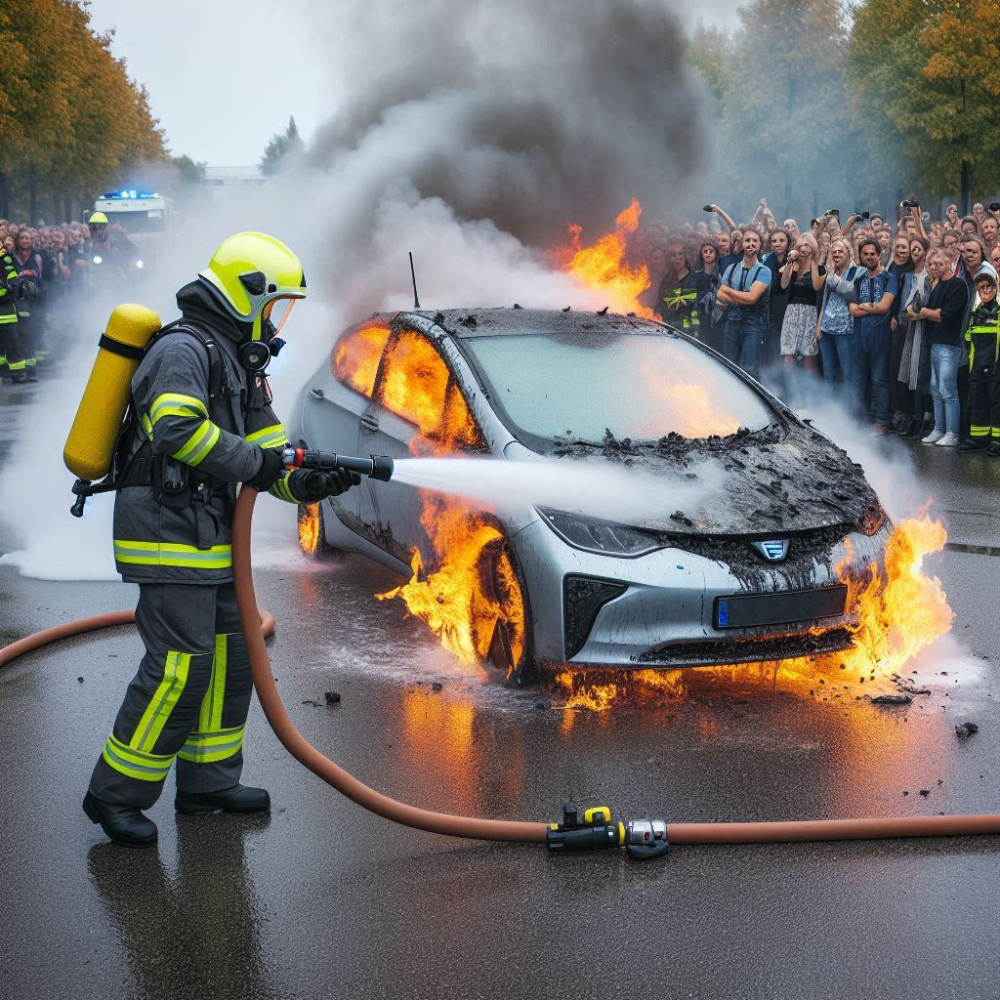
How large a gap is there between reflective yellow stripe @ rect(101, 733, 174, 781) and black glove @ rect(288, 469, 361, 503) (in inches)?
37.7

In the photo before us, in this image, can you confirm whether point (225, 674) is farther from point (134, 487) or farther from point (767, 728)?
point (767, 728)

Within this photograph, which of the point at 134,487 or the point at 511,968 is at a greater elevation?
the point at 134,487

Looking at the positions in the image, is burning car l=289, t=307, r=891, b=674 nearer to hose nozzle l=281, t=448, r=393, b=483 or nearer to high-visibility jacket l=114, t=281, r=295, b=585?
hose nozzle l=281, t=448, r=393, b=483

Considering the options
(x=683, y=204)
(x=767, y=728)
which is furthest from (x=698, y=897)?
(x=683, y=204)

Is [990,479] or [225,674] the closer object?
[225,674]

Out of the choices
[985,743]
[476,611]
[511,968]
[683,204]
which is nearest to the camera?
[511,968]

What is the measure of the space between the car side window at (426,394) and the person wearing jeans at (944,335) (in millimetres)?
7200

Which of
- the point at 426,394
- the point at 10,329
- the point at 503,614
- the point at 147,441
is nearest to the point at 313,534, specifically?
the point at 426,394

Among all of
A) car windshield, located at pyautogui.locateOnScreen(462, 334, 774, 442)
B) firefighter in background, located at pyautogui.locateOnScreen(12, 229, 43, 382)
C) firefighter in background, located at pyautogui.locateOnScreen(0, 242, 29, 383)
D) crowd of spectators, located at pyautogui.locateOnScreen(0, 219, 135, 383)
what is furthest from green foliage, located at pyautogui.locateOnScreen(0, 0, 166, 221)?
car windshield, located at pyautogui.locateOnScreen(462, 334, 774, 442)

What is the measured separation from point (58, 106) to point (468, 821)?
105 ft

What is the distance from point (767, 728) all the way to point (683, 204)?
1030cm

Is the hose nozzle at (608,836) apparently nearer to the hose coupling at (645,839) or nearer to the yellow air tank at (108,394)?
the hose coupling at (645,839)

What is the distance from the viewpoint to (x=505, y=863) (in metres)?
4.32

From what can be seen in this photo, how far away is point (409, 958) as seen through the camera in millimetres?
3725
